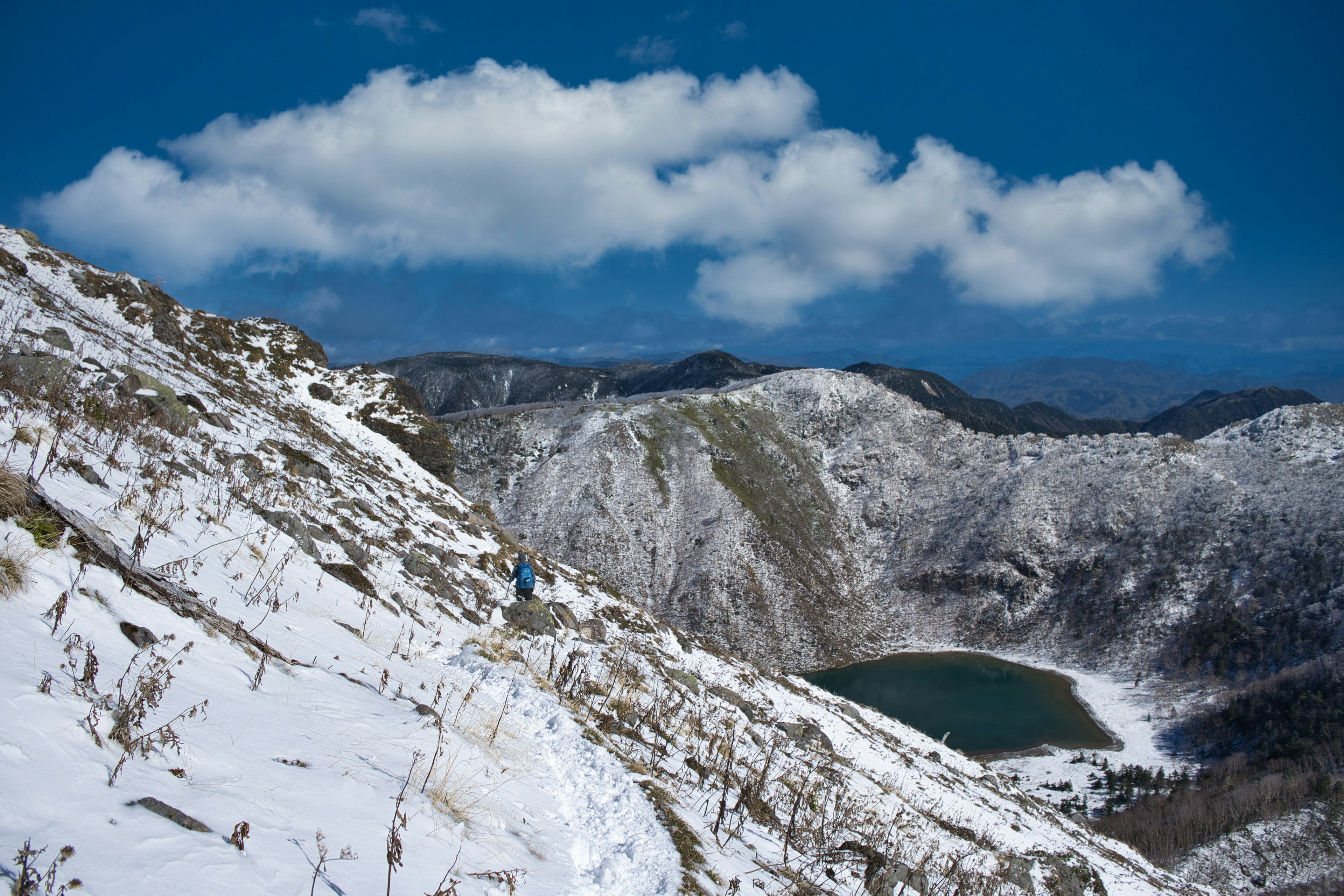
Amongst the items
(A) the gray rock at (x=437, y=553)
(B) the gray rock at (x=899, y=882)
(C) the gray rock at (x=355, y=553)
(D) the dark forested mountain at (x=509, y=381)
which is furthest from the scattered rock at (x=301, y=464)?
(D) the dark forested mountain at (x=509, y=381)

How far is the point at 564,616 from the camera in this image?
16.3 meters

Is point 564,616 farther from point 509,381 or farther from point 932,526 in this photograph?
point 509,381

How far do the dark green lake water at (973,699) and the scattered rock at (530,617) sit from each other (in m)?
29.3

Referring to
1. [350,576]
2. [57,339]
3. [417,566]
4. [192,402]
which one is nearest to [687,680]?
[417,566]

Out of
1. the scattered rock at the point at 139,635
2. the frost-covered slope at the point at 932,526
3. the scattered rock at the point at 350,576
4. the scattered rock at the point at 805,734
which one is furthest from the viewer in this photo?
the frost-covered slope at the point at 932,526

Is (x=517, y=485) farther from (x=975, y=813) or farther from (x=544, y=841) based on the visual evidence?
(x=544, y=841)

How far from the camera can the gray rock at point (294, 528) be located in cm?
1005

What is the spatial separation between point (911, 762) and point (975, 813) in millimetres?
2710

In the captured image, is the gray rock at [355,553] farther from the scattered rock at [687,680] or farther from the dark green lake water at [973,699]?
the dark green lake water at [973,699]

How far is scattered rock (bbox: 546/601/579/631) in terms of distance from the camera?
15638 mm

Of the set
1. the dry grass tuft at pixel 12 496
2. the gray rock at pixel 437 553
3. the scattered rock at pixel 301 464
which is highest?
the dry grass tuft at pixel 12 496

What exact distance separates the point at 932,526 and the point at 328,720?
2674 inches

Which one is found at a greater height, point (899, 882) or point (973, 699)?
point (899, 882)

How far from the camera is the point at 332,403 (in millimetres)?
29250
